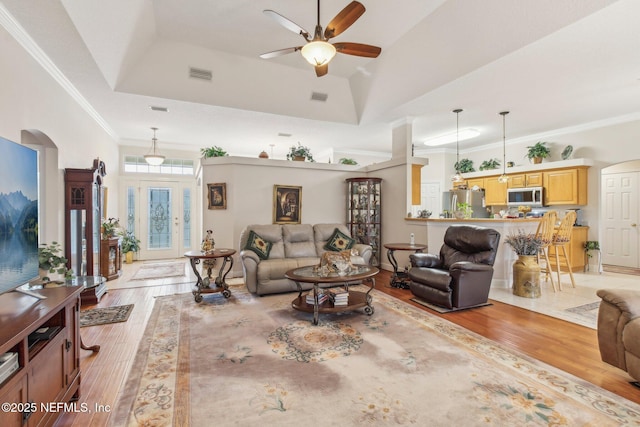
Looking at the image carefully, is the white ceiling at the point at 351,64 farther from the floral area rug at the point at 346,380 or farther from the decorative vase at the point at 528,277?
the floral area rug at the point at 346,380

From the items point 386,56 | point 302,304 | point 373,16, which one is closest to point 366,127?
point 386,56

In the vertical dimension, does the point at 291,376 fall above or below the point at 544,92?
below

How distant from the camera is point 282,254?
4.82 metres

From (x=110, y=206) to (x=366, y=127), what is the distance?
585 centimetres

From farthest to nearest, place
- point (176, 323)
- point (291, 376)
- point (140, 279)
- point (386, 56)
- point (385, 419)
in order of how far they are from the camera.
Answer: point (140, 279)
point (386, 56)
point (176, 323)
point (291, 376)
point (385, 419)

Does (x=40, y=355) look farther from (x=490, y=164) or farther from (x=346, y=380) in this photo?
(x=490, y=164)

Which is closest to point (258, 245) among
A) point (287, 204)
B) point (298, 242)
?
point (298, 242)

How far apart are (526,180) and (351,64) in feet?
16.1

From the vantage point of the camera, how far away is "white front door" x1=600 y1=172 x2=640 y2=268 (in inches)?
252

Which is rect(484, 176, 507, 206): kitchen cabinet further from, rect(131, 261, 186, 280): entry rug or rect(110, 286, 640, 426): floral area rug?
rect(131, 261, 186, 280): entry rug

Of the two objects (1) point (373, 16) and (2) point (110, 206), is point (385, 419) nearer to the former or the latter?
(1) point (373, 16)

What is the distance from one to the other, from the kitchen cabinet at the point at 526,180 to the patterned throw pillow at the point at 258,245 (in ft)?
19.9

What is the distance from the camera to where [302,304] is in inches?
136

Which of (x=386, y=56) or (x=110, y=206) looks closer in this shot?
(x=386, y=56)
